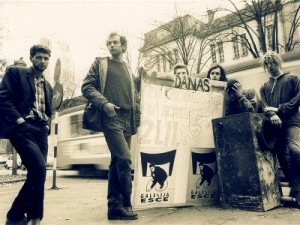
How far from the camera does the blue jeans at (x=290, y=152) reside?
405cm

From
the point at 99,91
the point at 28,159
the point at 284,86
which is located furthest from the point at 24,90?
the point at 284,86

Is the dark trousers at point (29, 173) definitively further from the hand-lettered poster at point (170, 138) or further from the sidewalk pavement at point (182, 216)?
the hand-lettered poster at point (170, 138)

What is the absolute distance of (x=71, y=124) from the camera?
1225cm

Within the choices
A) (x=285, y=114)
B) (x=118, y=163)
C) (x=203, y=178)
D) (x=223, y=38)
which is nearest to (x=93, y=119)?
(x=118, y=163)

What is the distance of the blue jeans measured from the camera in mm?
4047

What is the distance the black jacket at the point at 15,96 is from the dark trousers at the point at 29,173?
0.33ft

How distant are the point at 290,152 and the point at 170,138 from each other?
56.4 inches

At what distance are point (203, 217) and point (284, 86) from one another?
193 cm

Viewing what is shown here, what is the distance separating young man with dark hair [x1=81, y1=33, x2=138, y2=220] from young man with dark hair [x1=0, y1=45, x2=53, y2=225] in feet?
2.02

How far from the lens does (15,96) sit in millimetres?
3268

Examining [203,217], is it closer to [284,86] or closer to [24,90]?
[284,86]

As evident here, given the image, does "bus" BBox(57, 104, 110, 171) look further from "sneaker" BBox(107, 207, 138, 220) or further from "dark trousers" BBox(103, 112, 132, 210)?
"sneaker" BBox(107, 207, 138, 220)

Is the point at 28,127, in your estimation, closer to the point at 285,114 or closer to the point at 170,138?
the point at 170,138

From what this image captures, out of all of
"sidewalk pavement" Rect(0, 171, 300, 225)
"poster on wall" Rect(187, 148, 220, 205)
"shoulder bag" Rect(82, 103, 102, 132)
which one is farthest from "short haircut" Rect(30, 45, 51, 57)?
"poster on wall" Rect(187, 148, 220, 205)
